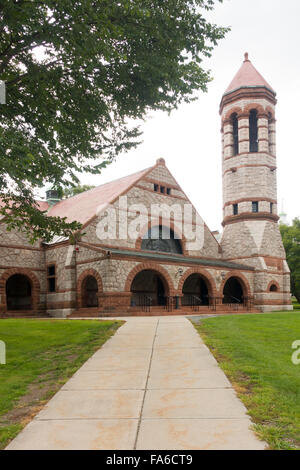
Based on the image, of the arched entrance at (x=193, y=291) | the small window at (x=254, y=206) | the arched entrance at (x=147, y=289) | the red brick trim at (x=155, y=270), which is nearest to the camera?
the red brick trim at (x=155, y=270)

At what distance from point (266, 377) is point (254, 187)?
2811 centimetres

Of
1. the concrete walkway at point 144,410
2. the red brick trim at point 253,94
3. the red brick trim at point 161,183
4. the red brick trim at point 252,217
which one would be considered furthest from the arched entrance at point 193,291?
the concrete walkway at point 144,410

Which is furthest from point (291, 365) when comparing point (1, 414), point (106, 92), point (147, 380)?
point (106, 92)

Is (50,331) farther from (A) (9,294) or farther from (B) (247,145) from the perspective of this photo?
(B) (247,145)

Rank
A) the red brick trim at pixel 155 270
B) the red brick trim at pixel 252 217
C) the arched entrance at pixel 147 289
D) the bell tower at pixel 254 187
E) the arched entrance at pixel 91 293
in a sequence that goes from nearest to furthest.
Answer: the red brick trim at pixel 155 270 < the arched entrance at pixel 91 293 < the arched entrance at pixel 147 289 < the bell tower at pixel 254 187 < the red brick trim at pixel 252 217

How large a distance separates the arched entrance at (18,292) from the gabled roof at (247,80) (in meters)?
23.0

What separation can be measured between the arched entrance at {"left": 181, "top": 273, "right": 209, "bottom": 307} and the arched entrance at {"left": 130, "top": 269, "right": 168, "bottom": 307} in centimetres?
276

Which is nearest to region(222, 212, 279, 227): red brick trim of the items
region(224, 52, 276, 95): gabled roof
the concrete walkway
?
region(224, 52, 276, 95): gabled roof

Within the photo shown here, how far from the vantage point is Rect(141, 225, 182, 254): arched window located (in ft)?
92.5

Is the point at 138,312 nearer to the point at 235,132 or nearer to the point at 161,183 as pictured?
the point at 161,183

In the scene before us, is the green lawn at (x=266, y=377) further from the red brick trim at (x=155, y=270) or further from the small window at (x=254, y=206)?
the small window at (x=254, y=206)

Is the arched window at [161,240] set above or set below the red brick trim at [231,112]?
below

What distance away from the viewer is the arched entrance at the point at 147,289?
2778 cm
